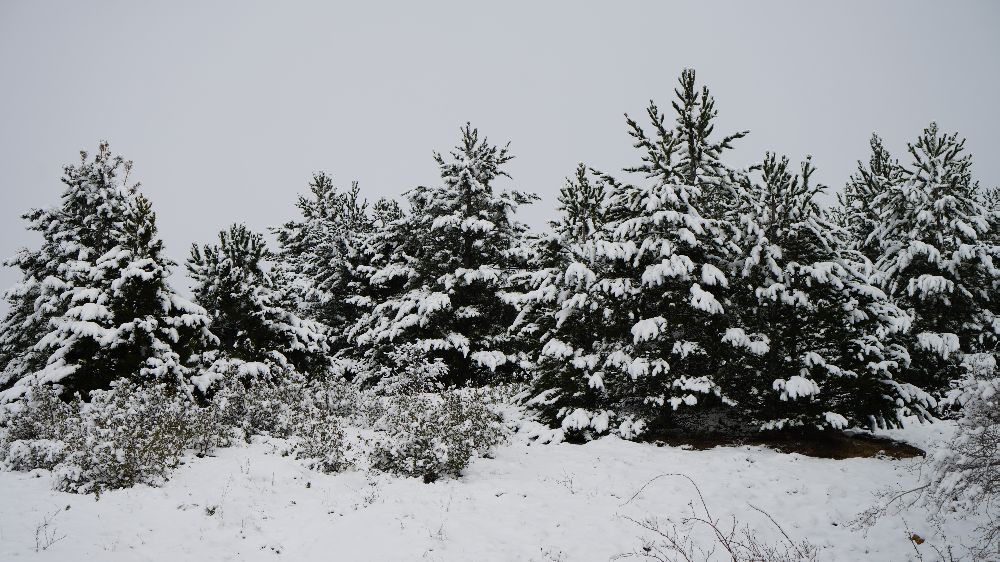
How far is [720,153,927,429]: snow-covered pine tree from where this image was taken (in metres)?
11.8

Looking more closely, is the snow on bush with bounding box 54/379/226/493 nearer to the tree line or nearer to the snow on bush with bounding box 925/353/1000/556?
the tree line

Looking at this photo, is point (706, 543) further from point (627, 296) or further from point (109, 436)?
point (109, 436)

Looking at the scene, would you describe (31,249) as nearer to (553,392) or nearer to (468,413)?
(468,413)

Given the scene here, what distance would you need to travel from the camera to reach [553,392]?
13.8 meters

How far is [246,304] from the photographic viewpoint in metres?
18.8

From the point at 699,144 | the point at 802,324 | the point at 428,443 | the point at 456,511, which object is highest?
the point at 699,144

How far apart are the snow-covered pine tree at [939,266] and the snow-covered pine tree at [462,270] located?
1341 centimetres

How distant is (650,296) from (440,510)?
798 cm

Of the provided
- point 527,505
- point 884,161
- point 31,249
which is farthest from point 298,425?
point 884,161

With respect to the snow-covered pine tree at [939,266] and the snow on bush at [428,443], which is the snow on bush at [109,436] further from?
the snow-covered pine tree at [939,266]

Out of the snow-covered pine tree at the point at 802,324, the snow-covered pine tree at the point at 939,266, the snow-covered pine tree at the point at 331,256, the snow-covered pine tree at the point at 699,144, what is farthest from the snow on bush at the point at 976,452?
the snow-covered pine tree at the point at 331,256

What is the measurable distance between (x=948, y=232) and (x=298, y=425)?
1986 cm

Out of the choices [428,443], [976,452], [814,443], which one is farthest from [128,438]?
[814,443]

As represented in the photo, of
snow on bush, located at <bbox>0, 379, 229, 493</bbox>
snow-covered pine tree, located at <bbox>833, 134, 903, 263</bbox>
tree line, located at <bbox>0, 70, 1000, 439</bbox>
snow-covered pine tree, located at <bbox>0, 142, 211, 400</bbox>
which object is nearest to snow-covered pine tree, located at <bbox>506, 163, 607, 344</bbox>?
tree line, located at <bbox>0, 70, 1000, 439</bbox>
